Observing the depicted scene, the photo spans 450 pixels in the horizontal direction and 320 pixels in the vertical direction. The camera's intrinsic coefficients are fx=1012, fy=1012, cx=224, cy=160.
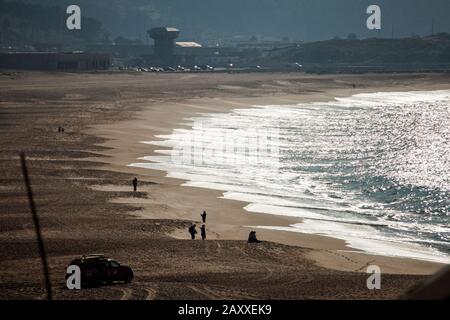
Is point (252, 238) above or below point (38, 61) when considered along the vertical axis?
below

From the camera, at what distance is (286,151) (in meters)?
69.4

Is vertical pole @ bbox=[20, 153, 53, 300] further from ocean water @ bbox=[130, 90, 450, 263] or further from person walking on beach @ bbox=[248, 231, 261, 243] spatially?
ocean water @ bbox=[130, 90, 450, 263]

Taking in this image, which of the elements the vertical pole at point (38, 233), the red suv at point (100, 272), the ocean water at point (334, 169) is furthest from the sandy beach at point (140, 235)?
the ocean water at point (334, 169)

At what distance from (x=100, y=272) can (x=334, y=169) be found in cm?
3489

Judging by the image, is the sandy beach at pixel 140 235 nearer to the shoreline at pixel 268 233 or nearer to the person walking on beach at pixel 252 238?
the shoreline at pixel 268 233

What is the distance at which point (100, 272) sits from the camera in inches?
1077

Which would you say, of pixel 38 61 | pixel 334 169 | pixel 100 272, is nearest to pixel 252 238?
pixel 100 272

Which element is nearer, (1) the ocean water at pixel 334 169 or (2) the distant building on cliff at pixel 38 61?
(1) the ocean water at pixel 334 169

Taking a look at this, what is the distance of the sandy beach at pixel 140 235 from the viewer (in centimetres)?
2736

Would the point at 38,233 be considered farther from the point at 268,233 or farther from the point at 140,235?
the point at 268,233

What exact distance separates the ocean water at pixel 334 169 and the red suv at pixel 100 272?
40.3 ft

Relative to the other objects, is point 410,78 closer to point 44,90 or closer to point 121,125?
point 44,90
